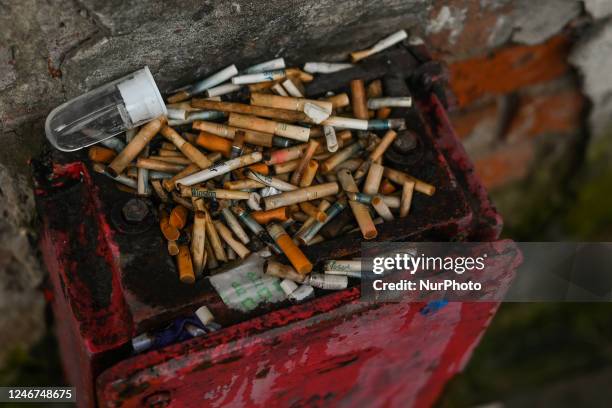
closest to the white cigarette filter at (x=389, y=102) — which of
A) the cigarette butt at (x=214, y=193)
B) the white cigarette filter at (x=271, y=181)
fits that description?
the white cigarette filter at (x=271, y=181)

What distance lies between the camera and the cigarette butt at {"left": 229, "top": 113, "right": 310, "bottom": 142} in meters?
1.53

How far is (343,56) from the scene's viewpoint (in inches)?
70.4

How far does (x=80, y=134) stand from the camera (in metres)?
1.52

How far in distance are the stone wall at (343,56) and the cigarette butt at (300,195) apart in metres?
0.40

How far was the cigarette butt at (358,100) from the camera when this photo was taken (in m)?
1.62

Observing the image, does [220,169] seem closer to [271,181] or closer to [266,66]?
[271,181]

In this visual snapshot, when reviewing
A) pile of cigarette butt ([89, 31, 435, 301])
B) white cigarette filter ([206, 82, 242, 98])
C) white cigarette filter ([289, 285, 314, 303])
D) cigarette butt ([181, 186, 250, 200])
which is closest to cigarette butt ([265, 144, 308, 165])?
pile of cigarette butt ([89, 31, 435, 301])

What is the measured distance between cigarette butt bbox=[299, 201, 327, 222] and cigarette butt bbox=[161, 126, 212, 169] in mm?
242

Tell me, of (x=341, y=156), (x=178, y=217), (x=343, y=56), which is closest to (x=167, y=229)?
(x=178, y=217)

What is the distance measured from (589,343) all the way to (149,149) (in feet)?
7.96

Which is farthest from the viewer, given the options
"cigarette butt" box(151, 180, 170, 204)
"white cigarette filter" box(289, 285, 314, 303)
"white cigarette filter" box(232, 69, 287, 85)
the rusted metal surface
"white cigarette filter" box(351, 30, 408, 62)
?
"white cigarette filter" box(351, 30, 408, 62)

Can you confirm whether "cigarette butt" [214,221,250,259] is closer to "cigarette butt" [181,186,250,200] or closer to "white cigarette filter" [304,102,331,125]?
"cigarette butt" [181,186,250,200]

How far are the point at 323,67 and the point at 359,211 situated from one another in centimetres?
45

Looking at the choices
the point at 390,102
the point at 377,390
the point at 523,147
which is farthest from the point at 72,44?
the point at 523,147
